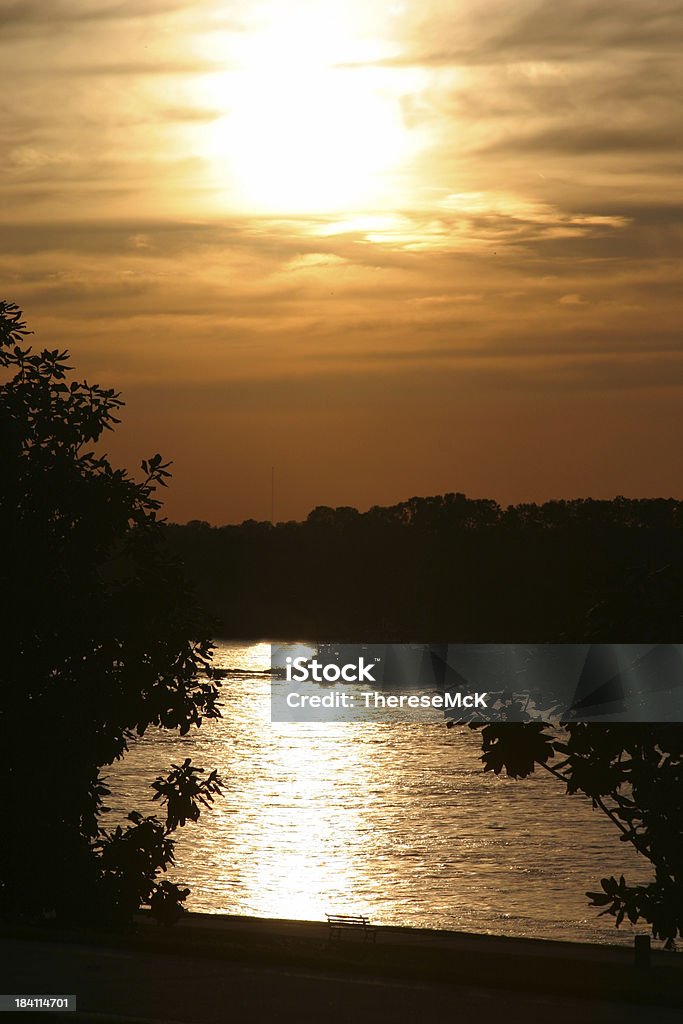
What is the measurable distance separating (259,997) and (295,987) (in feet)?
1.56

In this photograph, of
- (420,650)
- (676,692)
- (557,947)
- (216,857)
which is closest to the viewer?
(676,692)

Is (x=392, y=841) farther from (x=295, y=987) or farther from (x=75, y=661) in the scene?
(x=295, y=987)

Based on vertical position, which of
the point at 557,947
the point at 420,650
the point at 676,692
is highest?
the point at 420,650

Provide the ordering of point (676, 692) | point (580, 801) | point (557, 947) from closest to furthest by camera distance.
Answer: point (676, 692) < point (557, 947) < point (580, 801)

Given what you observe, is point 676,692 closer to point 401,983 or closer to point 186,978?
point 401,983

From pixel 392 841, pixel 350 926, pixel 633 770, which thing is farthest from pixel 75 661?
pixel 392 841

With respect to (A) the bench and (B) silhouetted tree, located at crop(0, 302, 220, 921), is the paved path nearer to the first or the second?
(B) silhouetted tree, located at crop(0, 302, 220, 921)

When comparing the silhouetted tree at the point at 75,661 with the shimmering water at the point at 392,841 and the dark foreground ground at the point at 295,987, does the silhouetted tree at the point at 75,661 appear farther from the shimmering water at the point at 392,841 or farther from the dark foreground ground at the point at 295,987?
the shimmering water at the point at 392,841

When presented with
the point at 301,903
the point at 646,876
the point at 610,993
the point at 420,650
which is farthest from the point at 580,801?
the point at 420,650

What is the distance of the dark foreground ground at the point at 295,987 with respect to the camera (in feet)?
37.2

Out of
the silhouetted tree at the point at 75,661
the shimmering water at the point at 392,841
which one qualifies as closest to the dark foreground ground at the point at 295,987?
the silhouetted tree at the point at 75,661

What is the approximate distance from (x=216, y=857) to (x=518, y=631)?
137418mm

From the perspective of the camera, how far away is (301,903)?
52.2 metres

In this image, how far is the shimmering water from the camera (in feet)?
166
